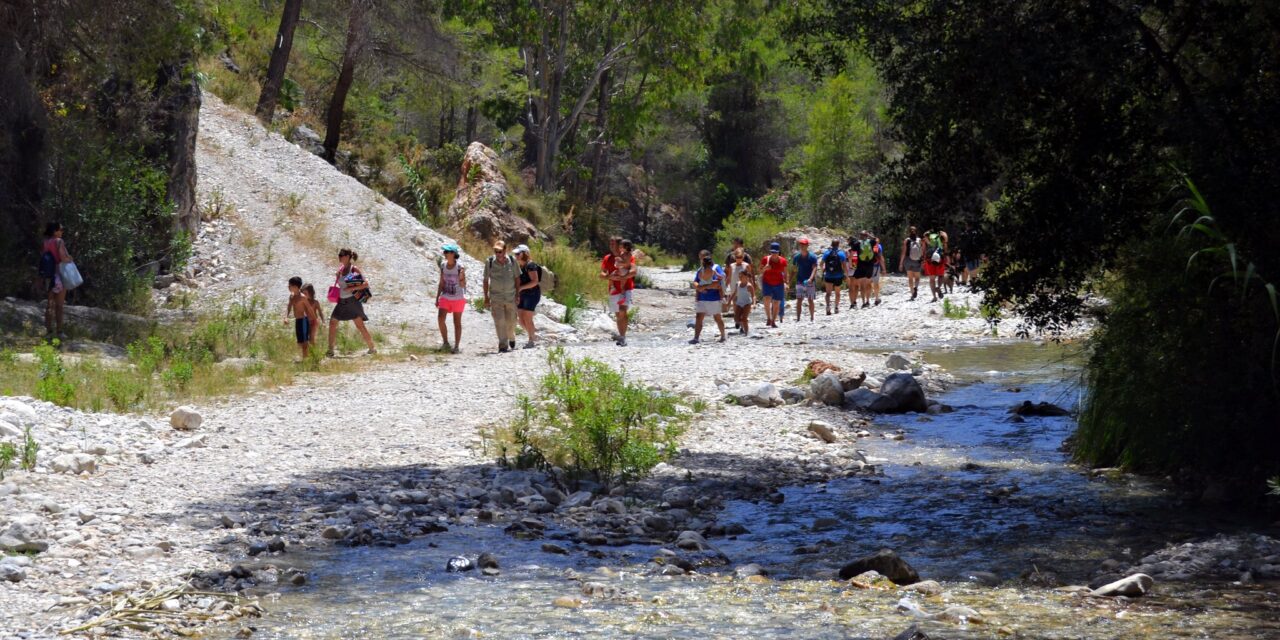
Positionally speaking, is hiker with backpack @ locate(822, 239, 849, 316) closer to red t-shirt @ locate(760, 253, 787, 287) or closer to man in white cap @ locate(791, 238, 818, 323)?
man in white cap @ locate(791, 238, 818, 323)

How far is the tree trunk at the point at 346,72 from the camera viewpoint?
33531 mm

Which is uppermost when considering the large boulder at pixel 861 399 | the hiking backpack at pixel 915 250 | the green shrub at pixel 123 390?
the hiking backpack at pixel 915 250

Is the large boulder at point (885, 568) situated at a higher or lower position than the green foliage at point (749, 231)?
lower

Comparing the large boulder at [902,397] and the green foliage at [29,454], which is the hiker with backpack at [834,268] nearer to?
the large boulder at [902,397]

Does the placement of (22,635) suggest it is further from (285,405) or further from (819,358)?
(819,358)

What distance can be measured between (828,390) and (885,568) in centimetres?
866

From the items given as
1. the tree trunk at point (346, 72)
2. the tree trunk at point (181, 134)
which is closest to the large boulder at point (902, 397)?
the tree trunk at point (181, 134)

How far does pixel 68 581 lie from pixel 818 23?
787cm

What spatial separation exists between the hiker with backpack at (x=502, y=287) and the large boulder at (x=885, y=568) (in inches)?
479

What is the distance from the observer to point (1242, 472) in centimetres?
1056

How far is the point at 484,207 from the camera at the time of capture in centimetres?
3472

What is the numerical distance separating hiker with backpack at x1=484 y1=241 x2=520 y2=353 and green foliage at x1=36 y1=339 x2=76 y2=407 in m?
6.75

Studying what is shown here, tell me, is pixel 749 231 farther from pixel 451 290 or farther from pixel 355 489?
pixel 355 489

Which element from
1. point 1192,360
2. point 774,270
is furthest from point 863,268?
point 1192,360
